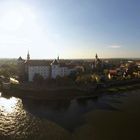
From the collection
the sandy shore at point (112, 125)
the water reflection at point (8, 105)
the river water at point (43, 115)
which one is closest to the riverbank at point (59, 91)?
the river water at point (43, 115)

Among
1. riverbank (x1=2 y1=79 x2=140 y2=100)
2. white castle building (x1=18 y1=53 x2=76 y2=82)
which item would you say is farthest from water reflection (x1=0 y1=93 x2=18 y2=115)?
white castle building (x1=18 y1=53 x2=76 y2=82)

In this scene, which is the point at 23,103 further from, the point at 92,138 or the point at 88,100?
the point at 92,138

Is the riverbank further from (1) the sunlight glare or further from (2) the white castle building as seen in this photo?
(2) the white castle building

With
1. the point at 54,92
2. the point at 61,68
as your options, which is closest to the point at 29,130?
the point at 54,92

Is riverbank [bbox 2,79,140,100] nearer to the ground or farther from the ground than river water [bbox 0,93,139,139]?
farther from the ground

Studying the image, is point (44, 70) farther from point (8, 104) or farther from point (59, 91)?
point (8, 104)

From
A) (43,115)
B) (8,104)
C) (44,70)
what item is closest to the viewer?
(43,115)

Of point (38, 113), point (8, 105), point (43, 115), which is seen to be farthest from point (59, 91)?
point (43, 115)

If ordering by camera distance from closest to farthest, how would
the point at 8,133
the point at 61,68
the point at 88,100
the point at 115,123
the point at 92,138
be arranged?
the point at 92,138
the point at 8,133
the point at 115,123
the point at 88,100
the point at 61,68

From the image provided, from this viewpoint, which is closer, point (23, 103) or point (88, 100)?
point (23, 103)
